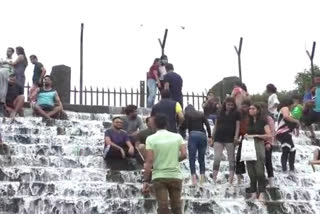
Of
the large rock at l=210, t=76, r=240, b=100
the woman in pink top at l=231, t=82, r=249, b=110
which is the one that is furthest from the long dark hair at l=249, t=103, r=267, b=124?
the large rock at l=210, t=76, r=240, b=100

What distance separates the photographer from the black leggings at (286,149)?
1571 cm

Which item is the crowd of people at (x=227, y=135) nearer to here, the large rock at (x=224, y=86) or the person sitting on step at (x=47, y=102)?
the person sitting on step at (x=47, y=102)

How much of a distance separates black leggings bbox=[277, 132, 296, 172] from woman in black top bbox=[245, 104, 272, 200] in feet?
7.09

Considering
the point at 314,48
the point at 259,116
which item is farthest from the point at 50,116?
the point at 314,48

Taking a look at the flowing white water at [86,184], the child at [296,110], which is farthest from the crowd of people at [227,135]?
the child at [296,110]

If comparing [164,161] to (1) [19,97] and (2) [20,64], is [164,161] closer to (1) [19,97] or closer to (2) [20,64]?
(1) [19,97]

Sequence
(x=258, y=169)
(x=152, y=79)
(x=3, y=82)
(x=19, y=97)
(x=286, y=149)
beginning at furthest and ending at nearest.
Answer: (x=152, y=79)
(x=19, y=97)
(x=3, y=82)
(x=286, y=149)
(x=258, y=169)

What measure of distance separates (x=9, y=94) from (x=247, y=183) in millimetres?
6487

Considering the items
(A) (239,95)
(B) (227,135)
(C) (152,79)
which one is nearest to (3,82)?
(C) (152,79)

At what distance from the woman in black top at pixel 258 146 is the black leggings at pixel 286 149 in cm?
216

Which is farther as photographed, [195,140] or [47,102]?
[47,102]

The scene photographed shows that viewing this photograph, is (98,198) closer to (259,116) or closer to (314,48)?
(259,116)

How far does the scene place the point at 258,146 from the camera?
13477mm

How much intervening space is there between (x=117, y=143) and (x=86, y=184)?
1.54m
